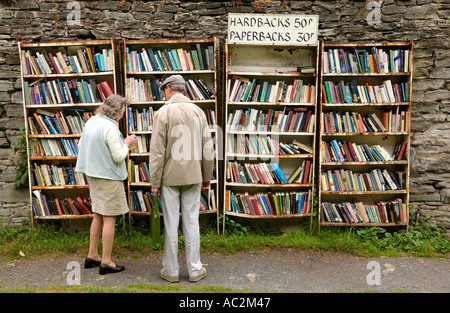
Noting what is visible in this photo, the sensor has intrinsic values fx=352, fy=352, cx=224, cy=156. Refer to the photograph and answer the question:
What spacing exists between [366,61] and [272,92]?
1272 mm

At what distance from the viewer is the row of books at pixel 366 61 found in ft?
14.9

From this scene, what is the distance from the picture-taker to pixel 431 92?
4.78 metres

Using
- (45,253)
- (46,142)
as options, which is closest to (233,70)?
(46,142)

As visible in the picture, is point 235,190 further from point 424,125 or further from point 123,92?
point 424,125

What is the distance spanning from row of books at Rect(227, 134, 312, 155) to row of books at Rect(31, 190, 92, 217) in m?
2.07

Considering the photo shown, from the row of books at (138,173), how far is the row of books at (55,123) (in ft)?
2.76

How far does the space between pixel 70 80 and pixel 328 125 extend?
350 cm

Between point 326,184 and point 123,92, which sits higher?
point 123,92

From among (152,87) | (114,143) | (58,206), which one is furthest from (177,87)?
(58,206)

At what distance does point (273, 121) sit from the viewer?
4699 mm

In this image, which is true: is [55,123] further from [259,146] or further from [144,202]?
[259,146]
